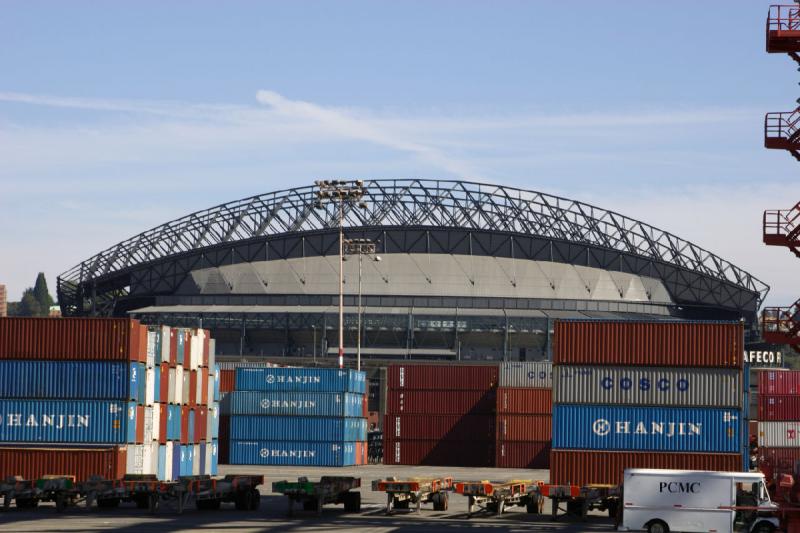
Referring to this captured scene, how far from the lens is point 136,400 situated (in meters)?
57.4

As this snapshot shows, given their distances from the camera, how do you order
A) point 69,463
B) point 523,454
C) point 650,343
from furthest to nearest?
point 523,454 < point 69,463 < point 650,343

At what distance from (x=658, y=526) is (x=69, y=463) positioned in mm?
25671

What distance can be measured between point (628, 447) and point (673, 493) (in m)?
10.9

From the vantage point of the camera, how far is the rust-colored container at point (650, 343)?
175ft

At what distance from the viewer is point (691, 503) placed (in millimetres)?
42125

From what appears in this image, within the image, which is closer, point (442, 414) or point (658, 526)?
point (658, 526)

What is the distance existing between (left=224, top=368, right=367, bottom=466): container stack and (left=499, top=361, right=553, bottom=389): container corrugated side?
1183cm

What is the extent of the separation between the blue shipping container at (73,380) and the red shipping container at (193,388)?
40.7 feet

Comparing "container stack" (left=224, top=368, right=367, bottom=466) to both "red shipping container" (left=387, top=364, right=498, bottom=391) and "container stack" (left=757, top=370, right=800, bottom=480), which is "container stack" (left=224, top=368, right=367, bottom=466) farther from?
"container stack" (left=757, top=370, right=800, bottom=480)

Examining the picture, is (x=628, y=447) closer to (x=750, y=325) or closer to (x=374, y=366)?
(x=374, y=366)

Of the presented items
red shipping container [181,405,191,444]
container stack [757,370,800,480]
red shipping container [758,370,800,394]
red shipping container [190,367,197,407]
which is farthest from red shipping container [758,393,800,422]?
red shipping container [181,405,191,444]

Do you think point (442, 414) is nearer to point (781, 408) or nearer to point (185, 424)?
point (781, 408)

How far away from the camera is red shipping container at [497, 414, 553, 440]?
9725 centimetres

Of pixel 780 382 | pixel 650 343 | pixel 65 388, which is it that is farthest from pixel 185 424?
pixel 780 382
